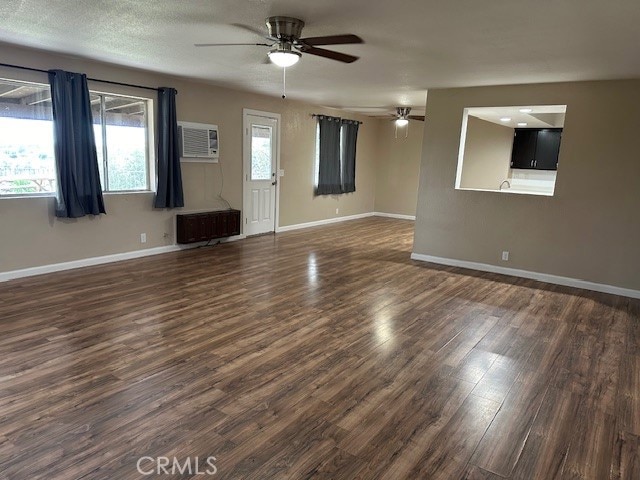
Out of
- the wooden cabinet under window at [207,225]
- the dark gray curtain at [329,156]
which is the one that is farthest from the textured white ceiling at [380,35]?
the dark gray curtain at [329,156]

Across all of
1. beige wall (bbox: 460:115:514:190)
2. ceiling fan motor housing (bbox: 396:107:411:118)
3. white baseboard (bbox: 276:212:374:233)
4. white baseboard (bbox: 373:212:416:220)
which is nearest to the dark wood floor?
white baseboard (bbox: 276:212:374:233)

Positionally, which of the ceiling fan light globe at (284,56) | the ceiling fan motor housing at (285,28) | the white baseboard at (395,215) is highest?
the ceiling fan motor housing at (285,28)

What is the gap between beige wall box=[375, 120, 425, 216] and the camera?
10273 mm

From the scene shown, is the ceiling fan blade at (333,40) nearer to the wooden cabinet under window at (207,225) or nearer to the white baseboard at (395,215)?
the wooden cabinet under window at (207,225)

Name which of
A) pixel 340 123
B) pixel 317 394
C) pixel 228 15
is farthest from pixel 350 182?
pixel 317 394

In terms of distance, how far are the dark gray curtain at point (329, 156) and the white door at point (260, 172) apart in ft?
4.34

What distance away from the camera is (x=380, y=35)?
3.40 metres

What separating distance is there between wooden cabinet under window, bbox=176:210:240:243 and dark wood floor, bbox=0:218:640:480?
52.5 inches

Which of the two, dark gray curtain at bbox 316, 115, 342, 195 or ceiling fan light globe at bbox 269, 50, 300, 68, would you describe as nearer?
ceiling fan light globe at bbox 269, 50, 300, 68

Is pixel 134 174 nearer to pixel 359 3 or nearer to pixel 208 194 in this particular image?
pixel 208 194

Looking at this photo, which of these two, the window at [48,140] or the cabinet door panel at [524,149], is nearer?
the window at [48,140]

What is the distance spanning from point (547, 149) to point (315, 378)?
25.7ft

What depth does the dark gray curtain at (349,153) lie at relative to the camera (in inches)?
Result: 370

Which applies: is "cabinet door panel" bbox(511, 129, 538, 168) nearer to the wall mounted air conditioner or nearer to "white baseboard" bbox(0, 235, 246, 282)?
the wall mounted air conditioner
